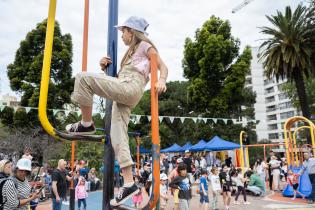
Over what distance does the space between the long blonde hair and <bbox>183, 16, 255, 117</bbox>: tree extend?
2067 cm

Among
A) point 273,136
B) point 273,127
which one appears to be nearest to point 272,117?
point 273,127

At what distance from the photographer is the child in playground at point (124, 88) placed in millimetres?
1980

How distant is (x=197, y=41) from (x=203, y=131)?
7.36 metres

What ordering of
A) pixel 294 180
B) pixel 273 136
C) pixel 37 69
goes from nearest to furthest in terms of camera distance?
pixel 294 180
pixel 37 69
pixel 273 136

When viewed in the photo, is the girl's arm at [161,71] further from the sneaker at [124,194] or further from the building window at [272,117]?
the building window at [272,117]

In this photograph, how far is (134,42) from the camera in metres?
2.29

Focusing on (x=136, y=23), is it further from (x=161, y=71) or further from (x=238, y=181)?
(x=238, y=181)

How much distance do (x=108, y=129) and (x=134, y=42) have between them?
688 millimetres

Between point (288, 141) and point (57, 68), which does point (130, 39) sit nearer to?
point (288, 141)

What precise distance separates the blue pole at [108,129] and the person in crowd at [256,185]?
483 inches

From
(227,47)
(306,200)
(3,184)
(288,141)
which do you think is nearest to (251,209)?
(306,200)

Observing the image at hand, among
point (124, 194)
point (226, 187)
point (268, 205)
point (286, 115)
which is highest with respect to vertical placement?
point (286, 115)

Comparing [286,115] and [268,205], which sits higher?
[286,115]

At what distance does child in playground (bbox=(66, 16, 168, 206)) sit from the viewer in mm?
1980
